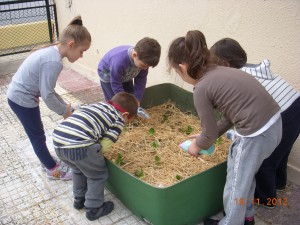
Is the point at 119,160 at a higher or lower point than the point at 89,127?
lower

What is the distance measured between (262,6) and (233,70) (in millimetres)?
Result: 1000

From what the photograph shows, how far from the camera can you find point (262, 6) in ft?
8.88

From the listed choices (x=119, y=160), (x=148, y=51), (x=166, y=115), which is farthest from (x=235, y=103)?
(x=166, y=115)

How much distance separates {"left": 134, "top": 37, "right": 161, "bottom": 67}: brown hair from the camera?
2711mm

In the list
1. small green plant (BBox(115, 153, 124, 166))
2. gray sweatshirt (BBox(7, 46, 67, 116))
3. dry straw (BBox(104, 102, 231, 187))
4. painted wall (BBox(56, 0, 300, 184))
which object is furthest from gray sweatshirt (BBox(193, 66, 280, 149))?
gray sweatshirt (BBox(7, 46, 67, 116))

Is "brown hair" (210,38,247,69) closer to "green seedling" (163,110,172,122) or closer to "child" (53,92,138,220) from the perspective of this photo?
"child" (53,92,138,220)

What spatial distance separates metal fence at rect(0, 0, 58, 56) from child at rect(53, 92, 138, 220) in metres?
4.27

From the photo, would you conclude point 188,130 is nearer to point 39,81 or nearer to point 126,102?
point 126,102

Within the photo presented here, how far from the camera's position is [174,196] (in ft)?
6.99

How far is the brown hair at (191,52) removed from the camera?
1907 millimetres

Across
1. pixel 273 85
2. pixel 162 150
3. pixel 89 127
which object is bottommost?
pixel 162 150

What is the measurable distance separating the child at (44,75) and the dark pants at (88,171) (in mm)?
448

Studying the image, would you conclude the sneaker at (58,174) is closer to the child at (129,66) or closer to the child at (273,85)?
the child at (129,66)

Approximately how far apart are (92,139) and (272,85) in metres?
1.17
